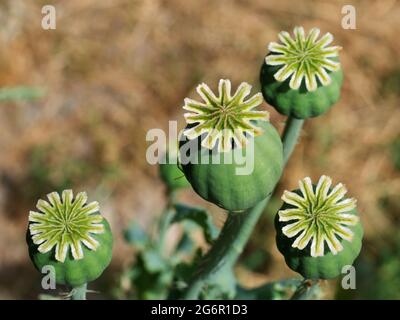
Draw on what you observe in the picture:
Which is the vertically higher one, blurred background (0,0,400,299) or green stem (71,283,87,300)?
blurred background (0,0,400,299)

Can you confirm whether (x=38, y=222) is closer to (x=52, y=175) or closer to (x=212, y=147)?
(x=212, y=147)

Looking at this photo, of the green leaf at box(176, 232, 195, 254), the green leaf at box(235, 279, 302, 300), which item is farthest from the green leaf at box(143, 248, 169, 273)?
the green leaf at box(235, 279, 302, 300)

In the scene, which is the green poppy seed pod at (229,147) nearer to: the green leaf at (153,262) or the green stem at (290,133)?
the green stem at (290,133)

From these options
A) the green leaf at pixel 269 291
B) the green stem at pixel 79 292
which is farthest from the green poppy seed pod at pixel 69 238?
the green leaf at pixel 269 291

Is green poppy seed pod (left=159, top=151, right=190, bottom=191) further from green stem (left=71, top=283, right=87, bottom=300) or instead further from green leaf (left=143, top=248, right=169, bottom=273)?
green stem (left=71, top=283, right=87, bottom=300)

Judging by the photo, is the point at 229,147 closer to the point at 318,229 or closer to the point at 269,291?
the point at 318,229

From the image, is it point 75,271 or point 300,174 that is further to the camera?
point 300,174
